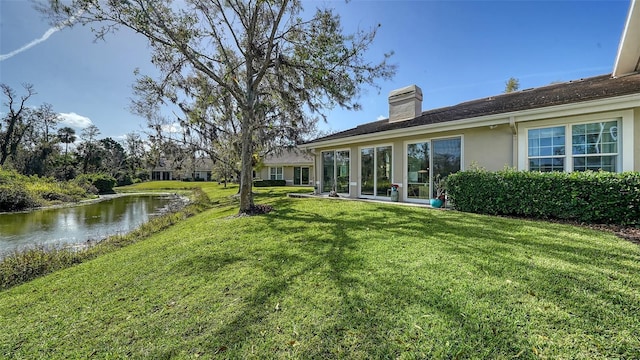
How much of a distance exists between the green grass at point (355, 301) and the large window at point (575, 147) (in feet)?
9.04

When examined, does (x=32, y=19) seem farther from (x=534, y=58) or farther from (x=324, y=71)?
(x=534, y=58)

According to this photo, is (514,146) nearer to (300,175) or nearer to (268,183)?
(300,175)

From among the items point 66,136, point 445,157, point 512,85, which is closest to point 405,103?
point 445,157

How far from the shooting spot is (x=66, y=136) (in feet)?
136

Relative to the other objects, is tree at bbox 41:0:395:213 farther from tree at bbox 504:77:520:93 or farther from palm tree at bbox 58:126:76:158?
palm tree at bbox 58:126:76:158

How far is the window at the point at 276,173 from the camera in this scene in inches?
1321

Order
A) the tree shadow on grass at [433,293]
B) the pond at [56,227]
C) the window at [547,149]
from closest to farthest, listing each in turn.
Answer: the tree shadow on grass at [433,293] < the window at [547,149] < the pond at [56,227]

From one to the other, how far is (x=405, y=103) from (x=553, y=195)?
7.25m

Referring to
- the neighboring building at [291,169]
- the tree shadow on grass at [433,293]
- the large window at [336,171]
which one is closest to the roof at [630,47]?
the tree shadow on grass at [433,293]

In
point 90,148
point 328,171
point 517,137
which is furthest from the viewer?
point 90,148

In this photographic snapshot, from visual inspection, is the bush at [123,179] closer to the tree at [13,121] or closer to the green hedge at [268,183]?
the tree at [13,121]

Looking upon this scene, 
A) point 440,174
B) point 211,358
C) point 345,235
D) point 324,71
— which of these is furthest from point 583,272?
point 324,71

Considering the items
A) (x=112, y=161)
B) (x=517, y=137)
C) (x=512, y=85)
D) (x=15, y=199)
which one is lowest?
(x=15, y=199)

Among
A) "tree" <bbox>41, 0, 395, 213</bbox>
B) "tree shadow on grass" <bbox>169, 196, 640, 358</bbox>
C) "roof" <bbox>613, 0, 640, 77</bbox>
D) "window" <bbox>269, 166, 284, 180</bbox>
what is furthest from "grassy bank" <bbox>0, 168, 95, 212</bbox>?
"roof" <bbox>613, 0, 640, 77</bbox>
